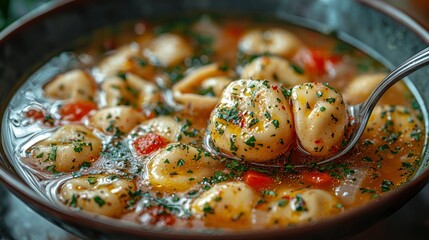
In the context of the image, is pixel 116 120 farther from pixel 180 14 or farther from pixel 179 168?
pixel 180 14

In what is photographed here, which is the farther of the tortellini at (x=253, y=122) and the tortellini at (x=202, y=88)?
the tortellini at (x=202, y=88)

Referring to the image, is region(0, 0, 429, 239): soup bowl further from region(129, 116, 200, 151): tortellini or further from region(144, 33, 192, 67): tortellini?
region(129, 116, 200, 151): tortellini

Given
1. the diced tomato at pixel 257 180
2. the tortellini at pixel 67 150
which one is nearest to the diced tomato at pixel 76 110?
the tortellini at pixel 67 150

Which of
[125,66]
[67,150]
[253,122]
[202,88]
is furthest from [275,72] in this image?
[67,150]

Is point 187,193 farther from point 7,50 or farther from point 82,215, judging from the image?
point 7,50

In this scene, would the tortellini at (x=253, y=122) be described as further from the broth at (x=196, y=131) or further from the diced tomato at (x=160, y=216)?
the diced tomato at (x=160, y=216)

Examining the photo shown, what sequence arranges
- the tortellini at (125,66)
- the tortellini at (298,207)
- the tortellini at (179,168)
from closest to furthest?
the tortellini at (298,207) < the tortellini at (179,168) < the tortellini at (125,66)
